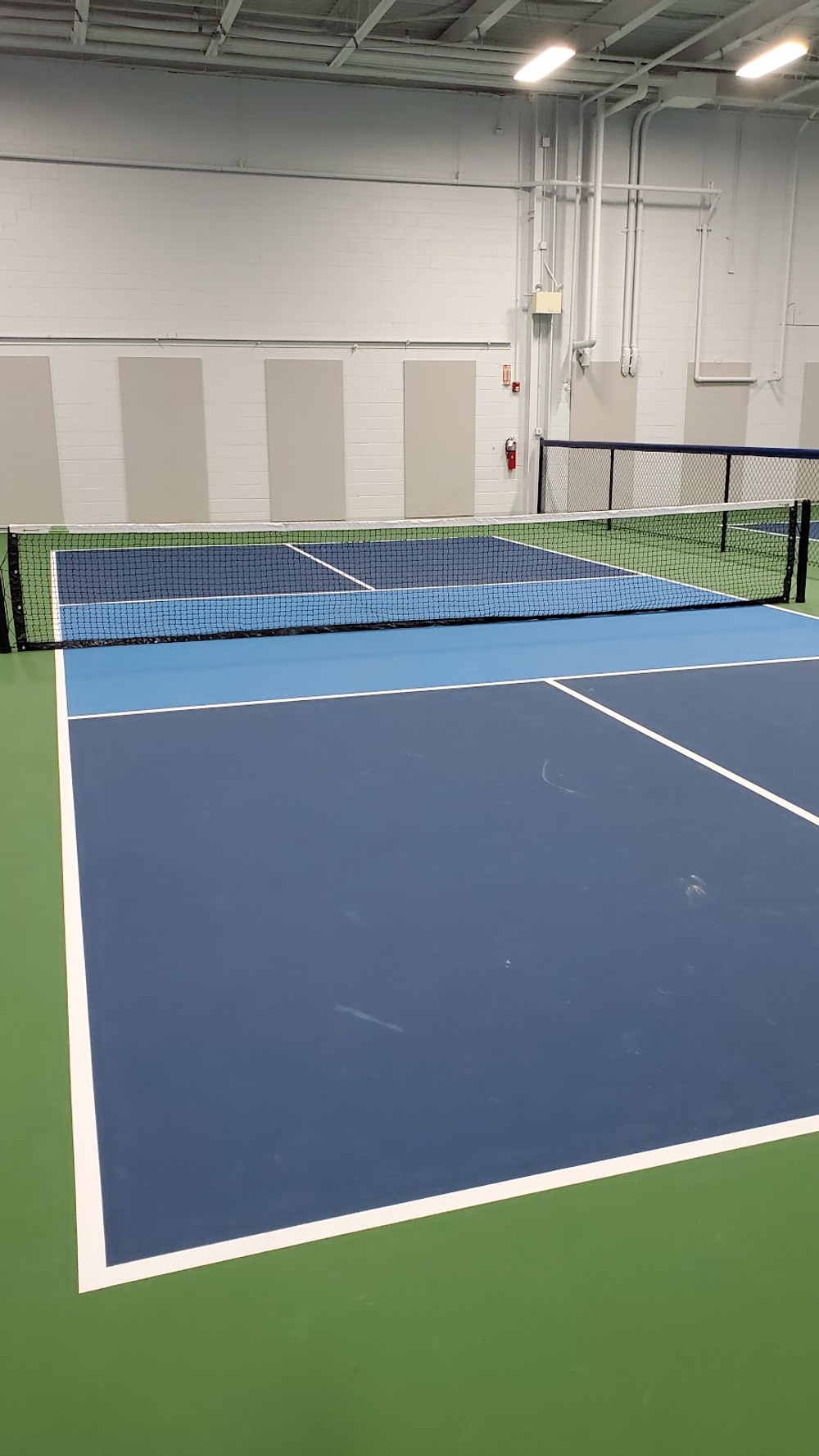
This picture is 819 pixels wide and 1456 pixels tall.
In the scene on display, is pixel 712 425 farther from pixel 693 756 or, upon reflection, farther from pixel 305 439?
pixel 693 756

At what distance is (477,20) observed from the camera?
14711 mm

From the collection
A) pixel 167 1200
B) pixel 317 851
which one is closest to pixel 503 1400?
pixel 167 1200

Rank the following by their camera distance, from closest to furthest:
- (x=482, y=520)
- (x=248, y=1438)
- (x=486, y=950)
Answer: (x=248, y=1438) < (x=486, y=950) < (x=482, y=520)

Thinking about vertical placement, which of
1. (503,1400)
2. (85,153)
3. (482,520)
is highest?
(85,153)

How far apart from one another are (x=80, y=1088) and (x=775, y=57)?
15.7 m

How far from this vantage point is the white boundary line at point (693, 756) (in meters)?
4.91

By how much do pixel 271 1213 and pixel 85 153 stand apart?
647 inches

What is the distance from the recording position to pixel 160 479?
16.8m

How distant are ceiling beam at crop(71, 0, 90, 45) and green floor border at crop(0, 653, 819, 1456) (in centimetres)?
1437

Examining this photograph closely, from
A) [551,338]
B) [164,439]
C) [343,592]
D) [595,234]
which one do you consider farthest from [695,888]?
[595,234]

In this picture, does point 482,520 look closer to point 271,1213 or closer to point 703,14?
point 271,1213

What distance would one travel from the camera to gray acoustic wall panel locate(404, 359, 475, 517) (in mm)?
17703

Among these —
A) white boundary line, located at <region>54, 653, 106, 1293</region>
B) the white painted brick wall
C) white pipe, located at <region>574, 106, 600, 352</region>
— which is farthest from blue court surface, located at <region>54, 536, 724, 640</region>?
white pipe, located at <region>574, 106, 600, 352</region>

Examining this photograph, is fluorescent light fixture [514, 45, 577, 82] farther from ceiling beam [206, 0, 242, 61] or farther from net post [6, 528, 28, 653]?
net post [6, 528, 28, 653]
